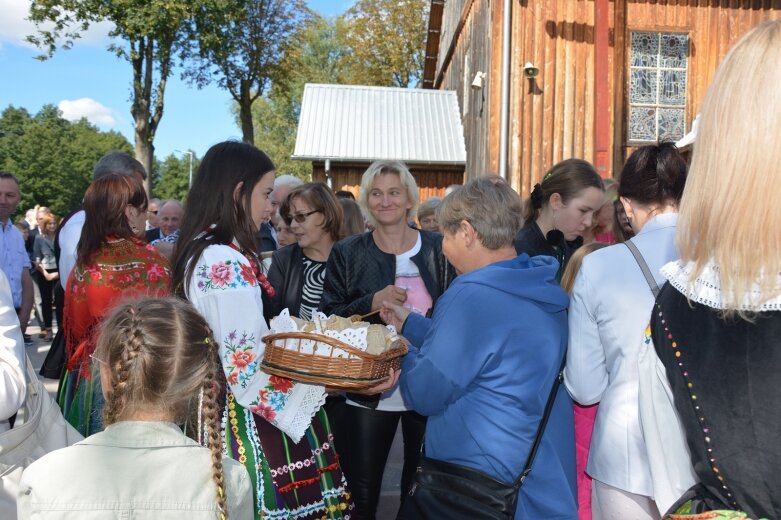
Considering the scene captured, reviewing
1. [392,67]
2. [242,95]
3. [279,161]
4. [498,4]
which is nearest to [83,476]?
[498,4]

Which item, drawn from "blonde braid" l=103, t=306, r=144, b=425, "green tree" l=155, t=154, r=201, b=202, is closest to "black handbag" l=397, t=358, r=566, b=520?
"blonde braid" l=103, t=306, r=144, b=425

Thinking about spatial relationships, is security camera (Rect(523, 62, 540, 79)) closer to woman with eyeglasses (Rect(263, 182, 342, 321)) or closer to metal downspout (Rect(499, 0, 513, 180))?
metal downspout (Rect(499, 0, 513, 180))

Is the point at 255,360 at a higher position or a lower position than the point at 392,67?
lower

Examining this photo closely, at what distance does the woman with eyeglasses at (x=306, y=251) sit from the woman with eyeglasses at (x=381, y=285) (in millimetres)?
250

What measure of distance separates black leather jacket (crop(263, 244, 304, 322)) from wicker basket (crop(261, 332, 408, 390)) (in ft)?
4.68

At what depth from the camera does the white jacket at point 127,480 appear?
1.66m

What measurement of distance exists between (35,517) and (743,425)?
63.3 inches

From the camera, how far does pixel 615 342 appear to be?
7.63 ft

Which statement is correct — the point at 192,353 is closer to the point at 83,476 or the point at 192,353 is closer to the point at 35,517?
the point at 83,476

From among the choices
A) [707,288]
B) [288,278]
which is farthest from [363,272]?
[707,288]

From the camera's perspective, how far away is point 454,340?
7.42 feet

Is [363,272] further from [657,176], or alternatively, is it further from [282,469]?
[657,176]

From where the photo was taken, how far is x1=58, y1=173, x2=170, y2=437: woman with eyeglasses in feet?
10.5

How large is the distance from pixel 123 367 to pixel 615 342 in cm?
160
